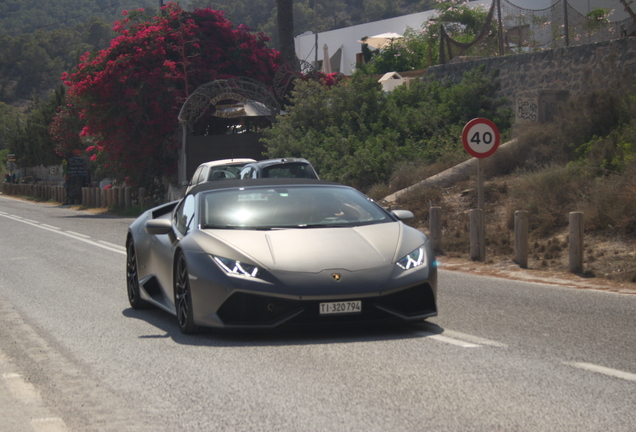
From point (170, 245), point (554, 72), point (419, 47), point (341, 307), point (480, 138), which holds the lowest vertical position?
point (341, 307)

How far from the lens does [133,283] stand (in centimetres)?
939

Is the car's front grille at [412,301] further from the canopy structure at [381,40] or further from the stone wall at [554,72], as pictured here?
the canopy structure at [381,40]

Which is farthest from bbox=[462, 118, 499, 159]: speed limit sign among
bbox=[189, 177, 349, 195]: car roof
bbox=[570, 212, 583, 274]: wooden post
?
bbox=[189, 177, 349, 195]: car roof

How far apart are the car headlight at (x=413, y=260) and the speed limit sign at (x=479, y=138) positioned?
6.76m

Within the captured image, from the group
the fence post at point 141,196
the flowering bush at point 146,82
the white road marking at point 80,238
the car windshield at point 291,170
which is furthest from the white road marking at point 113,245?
the fence post at point 141,196

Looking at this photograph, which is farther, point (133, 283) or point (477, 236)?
point (477, 236)

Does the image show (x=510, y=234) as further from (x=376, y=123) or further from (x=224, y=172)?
(x=376, y=123)

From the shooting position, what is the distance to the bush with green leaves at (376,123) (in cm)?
2330

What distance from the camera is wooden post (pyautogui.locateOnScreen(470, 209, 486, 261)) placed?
14047 millimetres

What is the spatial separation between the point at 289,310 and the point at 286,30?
30.4 meters

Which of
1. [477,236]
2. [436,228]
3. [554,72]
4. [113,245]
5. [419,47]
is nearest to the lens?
[477,236]

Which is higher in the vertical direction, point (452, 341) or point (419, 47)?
point (419, 47)

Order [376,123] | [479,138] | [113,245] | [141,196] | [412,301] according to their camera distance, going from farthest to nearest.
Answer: [141,196] → [376,123] → [113,245] → [479,138] → [412,301]

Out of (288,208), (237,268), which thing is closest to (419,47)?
(288,208)
